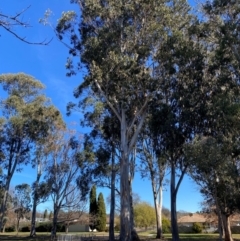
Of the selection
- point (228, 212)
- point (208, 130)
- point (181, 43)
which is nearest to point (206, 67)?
point (181, 43)

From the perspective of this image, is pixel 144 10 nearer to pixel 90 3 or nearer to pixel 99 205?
pixel 90 3

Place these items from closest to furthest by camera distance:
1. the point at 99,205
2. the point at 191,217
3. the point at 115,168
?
the point at 115,168, the point at 99,205, the point at 191,217

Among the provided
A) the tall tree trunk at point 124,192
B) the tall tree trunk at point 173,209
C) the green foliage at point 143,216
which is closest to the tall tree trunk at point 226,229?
the tall tree trunk at point 173,209

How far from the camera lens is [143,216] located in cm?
6338

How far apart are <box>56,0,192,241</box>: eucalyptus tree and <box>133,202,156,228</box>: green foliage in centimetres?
4336

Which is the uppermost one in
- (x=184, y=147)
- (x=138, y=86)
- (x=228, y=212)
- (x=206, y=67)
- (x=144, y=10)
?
(x=144, y=10)

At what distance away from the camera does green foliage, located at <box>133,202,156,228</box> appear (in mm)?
62500

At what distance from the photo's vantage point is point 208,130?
73.7ft

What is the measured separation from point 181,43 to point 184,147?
20.6ft

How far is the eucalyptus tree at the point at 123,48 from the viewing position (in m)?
20.3

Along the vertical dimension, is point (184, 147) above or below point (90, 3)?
below

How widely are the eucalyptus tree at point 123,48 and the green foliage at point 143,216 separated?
43.4 m

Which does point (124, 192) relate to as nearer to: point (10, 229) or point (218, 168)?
point (218, 168)

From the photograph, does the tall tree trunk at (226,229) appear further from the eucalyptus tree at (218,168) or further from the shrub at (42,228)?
the shrub at (42,228)
